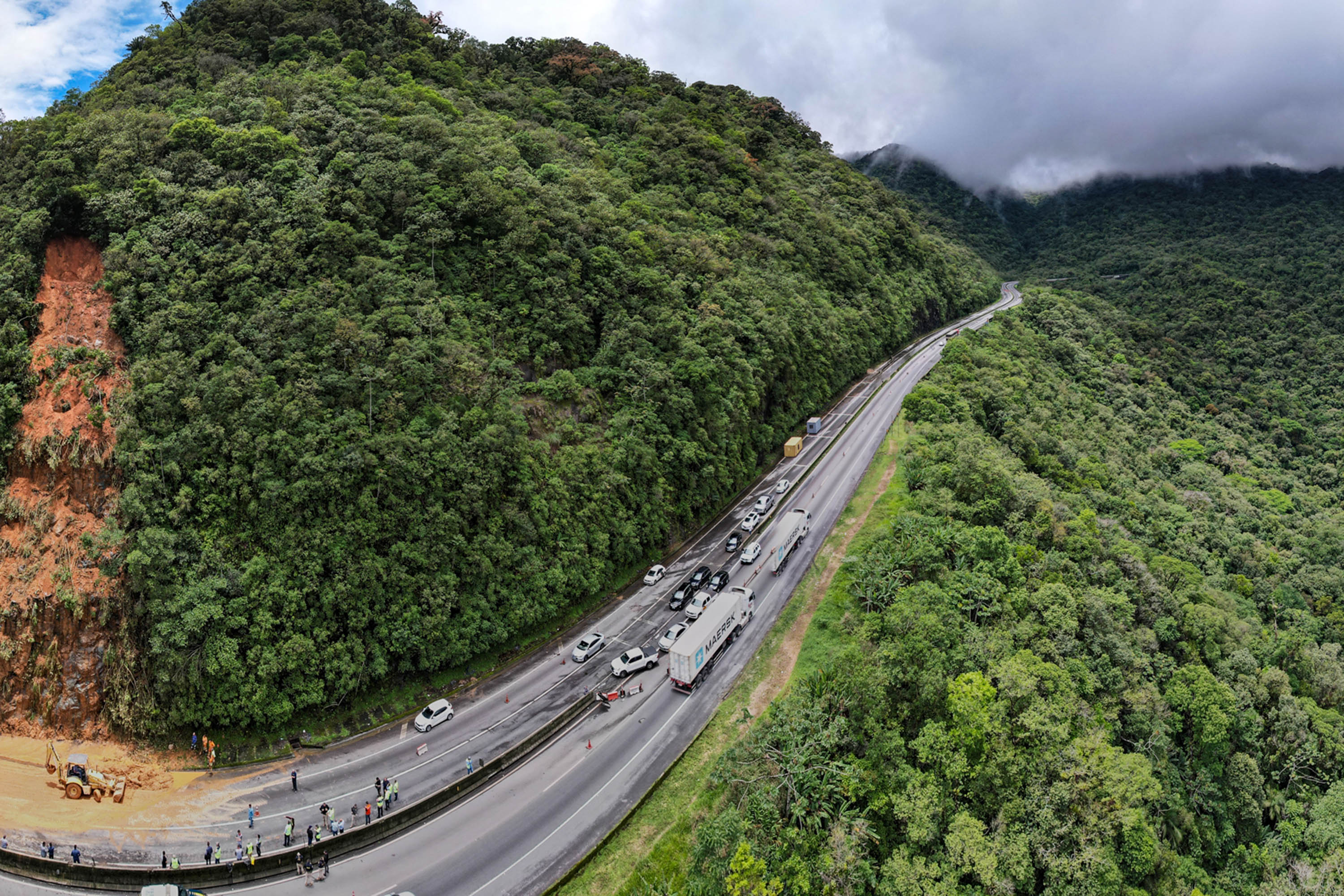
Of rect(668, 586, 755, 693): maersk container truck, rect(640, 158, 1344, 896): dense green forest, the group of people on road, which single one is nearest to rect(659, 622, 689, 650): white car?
rect(668, 586, 755, 693): maersk container truck

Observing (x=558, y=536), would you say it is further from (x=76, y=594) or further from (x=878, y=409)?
(x=878, y=409)

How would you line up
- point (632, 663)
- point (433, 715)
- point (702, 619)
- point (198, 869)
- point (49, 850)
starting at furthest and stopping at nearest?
point (702, 619) → point (632, 663) → point (433, 715) → point (49, 850) → point (198, 869)

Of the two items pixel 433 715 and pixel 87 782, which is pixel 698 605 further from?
pixel 87 782

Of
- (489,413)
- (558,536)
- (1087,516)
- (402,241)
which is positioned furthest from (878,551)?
(402,241)

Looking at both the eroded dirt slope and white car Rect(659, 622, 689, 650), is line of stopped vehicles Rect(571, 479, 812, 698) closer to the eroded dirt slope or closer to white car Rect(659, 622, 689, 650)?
white car Rect(659, 622, 689, 650)

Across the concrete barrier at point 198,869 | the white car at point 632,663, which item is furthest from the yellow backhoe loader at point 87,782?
the white car at point 632,663

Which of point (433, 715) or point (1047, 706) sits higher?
point (433, 715)

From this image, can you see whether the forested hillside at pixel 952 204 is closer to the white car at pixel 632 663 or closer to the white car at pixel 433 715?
the white car at pixel 632 663

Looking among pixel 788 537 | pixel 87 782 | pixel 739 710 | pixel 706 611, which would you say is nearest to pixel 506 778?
pixel 739 710
